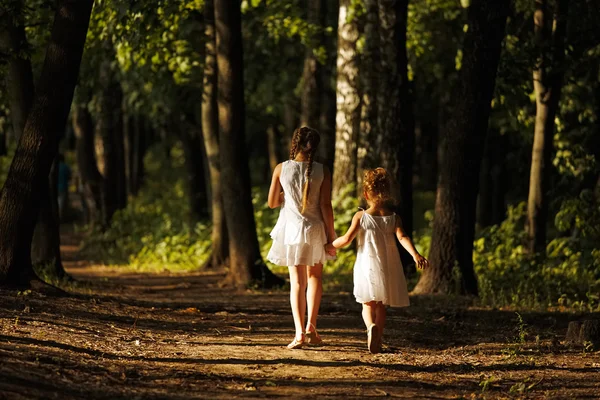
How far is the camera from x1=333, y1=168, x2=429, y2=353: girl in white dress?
997 centimetres

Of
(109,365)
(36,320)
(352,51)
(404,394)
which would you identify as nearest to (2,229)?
(36,320)

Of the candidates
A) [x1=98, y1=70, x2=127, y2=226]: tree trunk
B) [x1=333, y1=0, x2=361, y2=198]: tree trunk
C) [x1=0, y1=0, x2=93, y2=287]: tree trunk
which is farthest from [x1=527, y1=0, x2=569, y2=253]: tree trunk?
[x1=98, y1=70, x2=127, y2=226]: tree trunk

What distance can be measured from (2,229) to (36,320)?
1.92 meters

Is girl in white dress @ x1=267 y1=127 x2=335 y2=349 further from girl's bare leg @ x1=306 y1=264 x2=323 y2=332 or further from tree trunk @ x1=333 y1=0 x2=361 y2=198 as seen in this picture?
tree trunk @ x1=333 y1=0 x2=361 y2=198

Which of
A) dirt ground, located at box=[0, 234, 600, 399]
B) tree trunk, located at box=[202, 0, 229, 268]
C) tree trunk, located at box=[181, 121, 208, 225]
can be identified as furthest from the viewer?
tree trunk, located at box=[181, 121, 208, 225]

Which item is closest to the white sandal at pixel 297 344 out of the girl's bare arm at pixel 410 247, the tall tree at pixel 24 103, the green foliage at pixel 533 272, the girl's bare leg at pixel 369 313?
the girl's bare leg at pixel 369 313

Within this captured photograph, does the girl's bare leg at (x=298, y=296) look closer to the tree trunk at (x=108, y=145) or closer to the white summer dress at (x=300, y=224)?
the white summer dress at (x=300, y=224)

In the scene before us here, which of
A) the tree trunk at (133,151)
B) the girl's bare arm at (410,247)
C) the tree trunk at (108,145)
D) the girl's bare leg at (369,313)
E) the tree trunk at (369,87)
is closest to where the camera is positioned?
the girl's bare arm at (410,247)

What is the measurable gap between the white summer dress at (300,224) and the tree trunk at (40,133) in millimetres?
3026

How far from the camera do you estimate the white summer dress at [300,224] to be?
10109 millimetres

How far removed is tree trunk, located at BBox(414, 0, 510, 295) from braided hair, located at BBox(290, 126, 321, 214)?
15.8 feet

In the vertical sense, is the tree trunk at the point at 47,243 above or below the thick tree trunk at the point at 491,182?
below

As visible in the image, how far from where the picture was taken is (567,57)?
1770 centimetres

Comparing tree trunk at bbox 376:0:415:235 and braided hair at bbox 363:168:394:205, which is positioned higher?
tree trunk at bbox 376:0:415:235
